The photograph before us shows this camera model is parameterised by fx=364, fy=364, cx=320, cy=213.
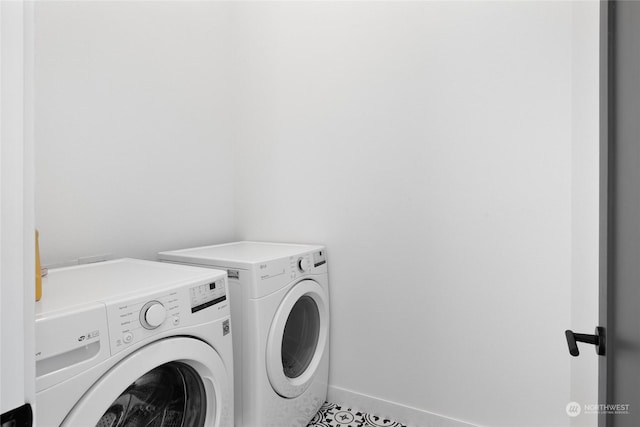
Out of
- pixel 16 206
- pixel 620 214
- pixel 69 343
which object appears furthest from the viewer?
pixel 69 343

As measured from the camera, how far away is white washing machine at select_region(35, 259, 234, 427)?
2.36 ft

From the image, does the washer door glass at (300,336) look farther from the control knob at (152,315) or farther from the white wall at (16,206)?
the white wall at (16,206)

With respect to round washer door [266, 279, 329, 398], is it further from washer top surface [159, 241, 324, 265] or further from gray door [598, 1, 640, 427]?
gray door [598, 1, 640, 427]

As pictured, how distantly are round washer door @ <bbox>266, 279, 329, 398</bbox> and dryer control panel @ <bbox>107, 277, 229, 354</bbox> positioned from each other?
34 centimetres

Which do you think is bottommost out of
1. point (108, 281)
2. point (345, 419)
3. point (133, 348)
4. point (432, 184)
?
point (345, 419)

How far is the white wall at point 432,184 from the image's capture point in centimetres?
133

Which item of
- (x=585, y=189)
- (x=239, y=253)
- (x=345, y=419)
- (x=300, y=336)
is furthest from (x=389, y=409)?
(x=585, y=189)

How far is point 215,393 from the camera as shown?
1.05 meters

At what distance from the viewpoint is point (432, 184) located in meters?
1.53

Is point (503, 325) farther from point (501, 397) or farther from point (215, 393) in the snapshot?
point (215, 393)

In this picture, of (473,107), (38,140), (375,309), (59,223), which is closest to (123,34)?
(38,140)

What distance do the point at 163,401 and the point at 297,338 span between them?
70cm

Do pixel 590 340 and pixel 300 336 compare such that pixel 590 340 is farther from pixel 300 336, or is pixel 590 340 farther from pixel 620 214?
pixel 300 336

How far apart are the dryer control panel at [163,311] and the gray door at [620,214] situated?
35.6 inches
